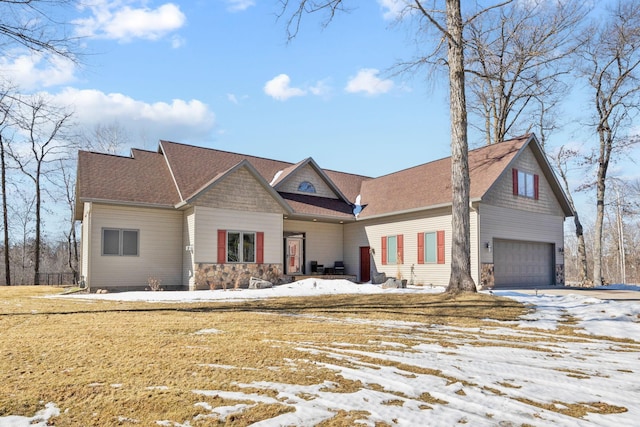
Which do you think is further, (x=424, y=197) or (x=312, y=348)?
(x=424, y=197)

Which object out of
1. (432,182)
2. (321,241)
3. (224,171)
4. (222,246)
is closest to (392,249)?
(432,182)

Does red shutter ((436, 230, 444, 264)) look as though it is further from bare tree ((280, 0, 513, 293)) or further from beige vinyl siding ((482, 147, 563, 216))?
bare tree ((280, 0, 513, 293))

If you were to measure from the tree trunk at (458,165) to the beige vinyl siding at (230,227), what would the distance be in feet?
25.6

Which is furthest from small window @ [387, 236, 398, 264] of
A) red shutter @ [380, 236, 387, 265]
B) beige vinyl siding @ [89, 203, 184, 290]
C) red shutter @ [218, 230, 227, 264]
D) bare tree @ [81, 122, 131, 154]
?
bare tree @ [81, 122, 131, 154]

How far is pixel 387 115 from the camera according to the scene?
49.1 ft

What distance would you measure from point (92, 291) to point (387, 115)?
11555mm

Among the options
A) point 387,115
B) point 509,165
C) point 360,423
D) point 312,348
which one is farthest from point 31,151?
point 360,423

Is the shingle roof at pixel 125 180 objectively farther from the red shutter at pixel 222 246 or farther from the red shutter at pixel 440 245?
the red shutter at pixel 440 245

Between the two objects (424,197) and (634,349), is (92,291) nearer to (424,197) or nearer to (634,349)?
(424,197)

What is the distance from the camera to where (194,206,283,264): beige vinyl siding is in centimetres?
1616

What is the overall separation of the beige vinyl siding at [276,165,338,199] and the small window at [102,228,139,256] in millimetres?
6445

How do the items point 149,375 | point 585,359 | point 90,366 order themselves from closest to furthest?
point 149,375 → point 90,366 → point 585,359

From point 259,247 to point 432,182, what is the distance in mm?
7723

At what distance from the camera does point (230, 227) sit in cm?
1686
